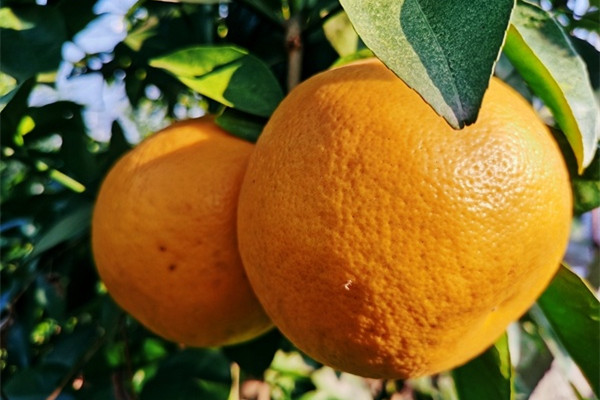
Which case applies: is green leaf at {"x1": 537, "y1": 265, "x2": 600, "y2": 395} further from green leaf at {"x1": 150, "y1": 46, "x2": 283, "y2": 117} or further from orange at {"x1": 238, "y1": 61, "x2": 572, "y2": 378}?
green leaf at {"x1": 150, "y1": 46, "x2": 283, "y2": 117}

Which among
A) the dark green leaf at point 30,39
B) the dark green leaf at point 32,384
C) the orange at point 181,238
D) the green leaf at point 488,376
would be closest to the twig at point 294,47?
the orange at point 181,238

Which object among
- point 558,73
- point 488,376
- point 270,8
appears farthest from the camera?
point 270,8

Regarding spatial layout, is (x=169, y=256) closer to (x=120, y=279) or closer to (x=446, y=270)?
(x=120, y=279)

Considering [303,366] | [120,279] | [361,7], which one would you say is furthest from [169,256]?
[303,366]

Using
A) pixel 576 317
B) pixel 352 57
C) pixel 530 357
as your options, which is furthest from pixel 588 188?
pixel 530 357

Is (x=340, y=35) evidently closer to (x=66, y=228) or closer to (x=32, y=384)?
(x=66, y=228)

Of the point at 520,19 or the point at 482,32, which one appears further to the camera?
the point at 520,19

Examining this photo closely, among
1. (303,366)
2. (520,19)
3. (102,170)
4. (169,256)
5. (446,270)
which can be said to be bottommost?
(303,366)

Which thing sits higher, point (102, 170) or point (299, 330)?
point (299, 330)
